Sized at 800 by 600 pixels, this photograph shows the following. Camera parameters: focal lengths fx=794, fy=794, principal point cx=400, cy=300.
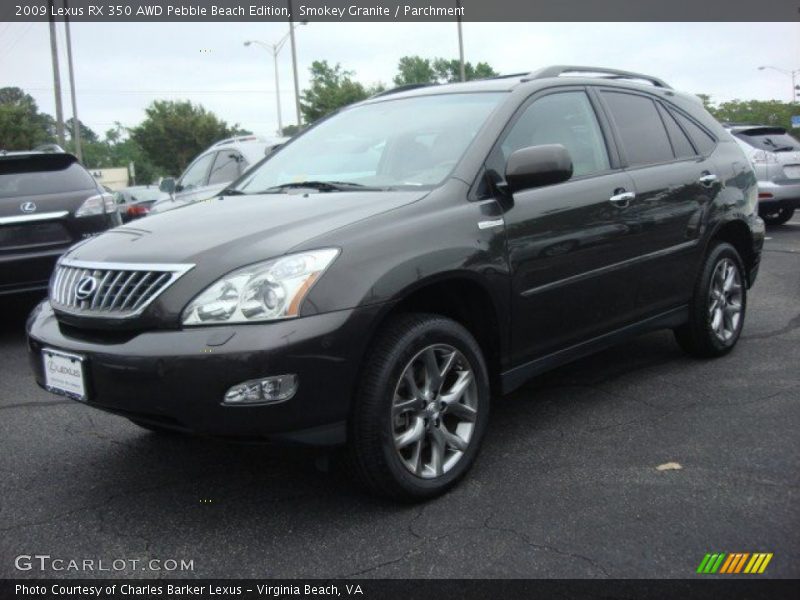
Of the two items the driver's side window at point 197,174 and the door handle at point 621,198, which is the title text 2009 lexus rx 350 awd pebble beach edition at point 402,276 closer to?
the door handle at point 621,198

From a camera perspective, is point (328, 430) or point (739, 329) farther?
point (739, 329)

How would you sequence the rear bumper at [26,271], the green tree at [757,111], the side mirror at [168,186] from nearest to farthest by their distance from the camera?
the rear bumper at [26,271]
the side mirror at [168,186]
the green tree at [757,111]

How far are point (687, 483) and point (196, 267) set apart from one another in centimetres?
209

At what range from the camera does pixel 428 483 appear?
10.1ft

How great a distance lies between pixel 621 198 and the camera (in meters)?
4.04

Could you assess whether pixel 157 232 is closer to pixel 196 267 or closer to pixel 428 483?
pixel 196 267

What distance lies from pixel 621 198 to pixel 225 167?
7226mm

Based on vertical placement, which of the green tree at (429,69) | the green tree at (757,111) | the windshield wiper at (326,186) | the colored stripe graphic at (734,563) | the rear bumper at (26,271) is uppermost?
the green tree at (429,69)

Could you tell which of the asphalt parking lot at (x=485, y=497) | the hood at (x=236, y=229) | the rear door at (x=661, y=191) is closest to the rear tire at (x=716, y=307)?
the rear door at (x=661, y=191)

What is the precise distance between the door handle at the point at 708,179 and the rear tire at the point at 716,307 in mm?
409

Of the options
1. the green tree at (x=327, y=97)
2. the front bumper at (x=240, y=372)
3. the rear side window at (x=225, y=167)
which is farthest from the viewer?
the green tree at (x=327, y=97)

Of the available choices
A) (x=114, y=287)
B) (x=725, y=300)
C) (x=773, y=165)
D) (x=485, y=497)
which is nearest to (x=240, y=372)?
(x=114, y=287)

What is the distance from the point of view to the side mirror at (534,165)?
3354mm
